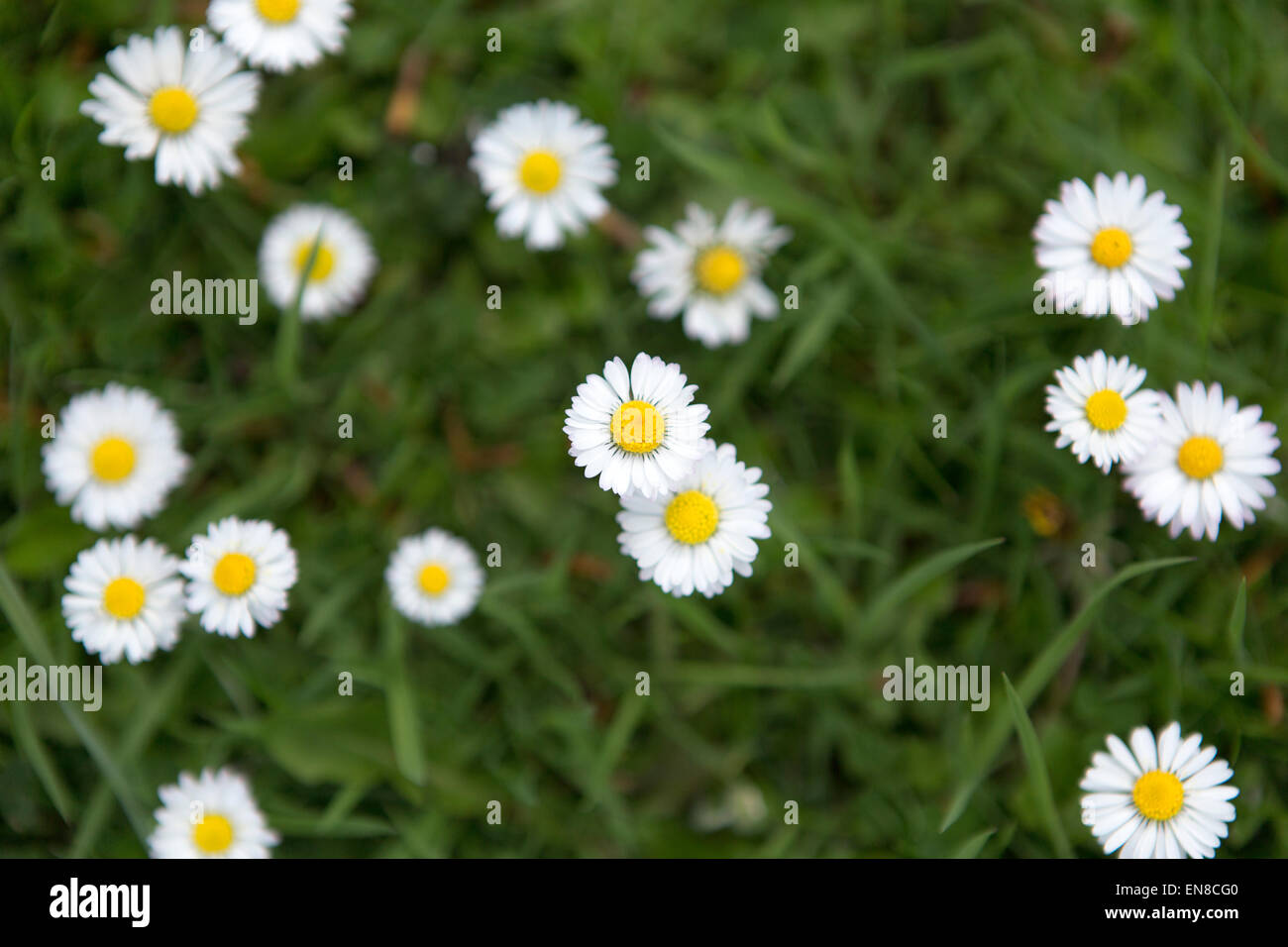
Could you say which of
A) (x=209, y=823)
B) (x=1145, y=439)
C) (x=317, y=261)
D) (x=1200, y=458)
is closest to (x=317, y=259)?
(x=317, y=261)

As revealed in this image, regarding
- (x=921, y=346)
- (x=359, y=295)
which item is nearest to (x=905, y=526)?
(x=921, y=346)

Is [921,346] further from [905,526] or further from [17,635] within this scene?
[17,635]

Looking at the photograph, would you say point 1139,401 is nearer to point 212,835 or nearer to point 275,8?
point 275,8

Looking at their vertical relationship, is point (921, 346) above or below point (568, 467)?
above

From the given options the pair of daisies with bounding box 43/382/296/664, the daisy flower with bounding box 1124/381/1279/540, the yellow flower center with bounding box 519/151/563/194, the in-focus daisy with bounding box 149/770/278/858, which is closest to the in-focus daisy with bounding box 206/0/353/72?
the yellow flower center with bounding box 519/151/563/194

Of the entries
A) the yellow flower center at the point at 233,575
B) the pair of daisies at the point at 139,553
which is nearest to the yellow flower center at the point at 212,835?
the pair of daisies at the point at 139,553
